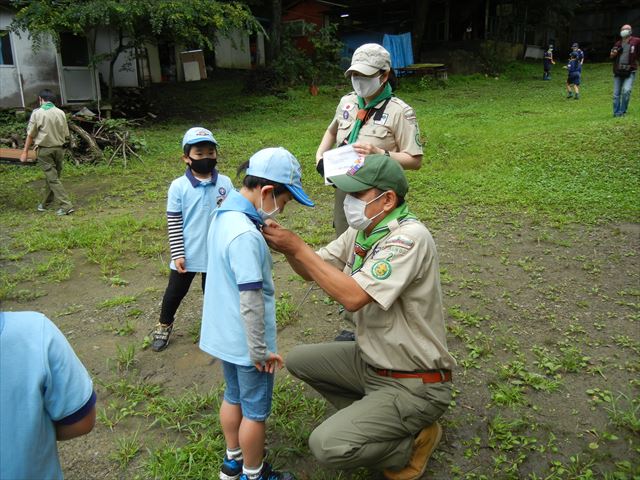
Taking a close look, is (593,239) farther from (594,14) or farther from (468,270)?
(594,14)

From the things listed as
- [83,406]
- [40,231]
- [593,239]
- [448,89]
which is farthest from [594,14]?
[83,406]

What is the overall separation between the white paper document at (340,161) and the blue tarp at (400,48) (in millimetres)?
20453

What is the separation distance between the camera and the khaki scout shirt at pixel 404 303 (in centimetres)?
227

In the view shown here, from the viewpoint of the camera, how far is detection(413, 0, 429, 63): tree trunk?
21.5 meters

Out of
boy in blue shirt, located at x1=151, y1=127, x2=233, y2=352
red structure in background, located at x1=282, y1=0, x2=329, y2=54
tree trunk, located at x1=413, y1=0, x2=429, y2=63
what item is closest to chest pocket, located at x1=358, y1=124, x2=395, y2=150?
boy in blue shirt, located at x1=151, y1=127, x2=233, y2=352

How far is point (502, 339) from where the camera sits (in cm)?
370

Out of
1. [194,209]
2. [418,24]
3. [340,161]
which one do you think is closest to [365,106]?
[340,161]

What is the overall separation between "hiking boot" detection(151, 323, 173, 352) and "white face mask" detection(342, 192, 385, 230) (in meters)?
2.02

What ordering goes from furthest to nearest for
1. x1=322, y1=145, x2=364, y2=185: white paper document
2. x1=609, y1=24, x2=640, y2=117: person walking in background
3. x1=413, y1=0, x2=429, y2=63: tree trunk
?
1. x1=413, y1=0, x2=429, y2=63: tree trunk
2. x1=609, y1=24, x2=640, y2=117: person walking in background
3. x1=322, y1=145, x2=364, y2=185: white paper document

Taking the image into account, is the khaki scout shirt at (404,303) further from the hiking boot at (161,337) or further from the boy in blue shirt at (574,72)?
the boy in blue shirt at (574,72)

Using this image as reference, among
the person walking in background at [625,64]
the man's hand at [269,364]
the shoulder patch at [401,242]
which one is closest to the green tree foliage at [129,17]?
the person walking in background at [625,64]

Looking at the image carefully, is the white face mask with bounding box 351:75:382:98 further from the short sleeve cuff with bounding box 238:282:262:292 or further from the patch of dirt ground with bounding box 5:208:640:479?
the short sleeve cuff with bounding box 238:282:262:292

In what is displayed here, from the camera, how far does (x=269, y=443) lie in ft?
9.21

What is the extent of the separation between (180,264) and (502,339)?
7.89ft
